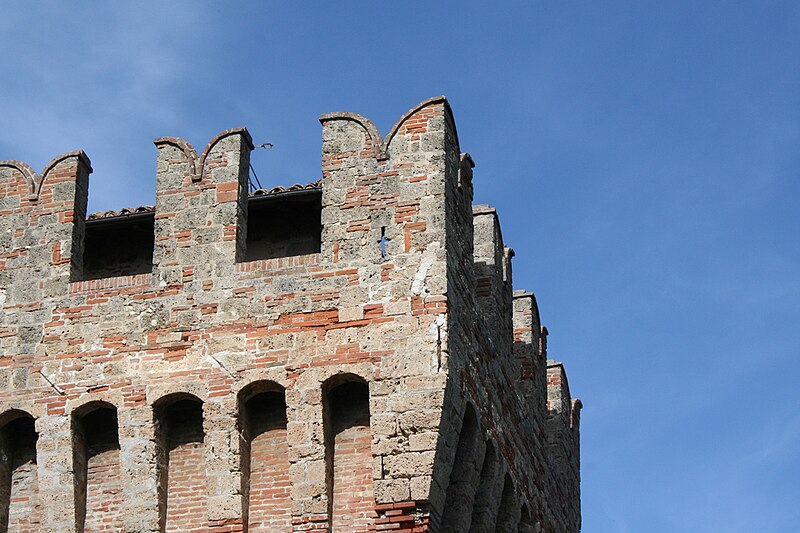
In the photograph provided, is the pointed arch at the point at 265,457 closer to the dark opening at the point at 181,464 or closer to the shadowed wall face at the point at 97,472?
the dark opening at the point at 181,464

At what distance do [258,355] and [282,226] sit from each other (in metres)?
2.71

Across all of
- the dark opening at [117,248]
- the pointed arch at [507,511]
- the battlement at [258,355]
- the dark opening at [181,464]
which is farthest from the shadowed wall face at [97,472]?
the pointed arch at [507,511]

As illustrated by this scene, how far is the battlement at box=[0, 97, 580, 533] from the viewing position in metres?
18.9

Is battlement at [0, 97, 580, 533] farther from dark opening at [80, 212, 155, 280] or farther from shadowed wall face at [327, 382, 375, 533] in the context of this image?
dark opening at [80, 212, 155, 280]

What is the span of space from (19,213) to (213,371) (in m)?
3.39

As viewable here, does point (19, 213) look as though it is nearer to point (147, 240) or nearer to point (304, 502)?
point (147, 240)

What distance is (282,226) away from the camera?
A: 2169 centimetres

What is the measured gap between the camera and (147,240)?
22109 mm

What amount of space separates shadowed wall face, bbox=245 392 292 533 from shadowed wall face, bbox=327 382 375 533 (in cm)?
49

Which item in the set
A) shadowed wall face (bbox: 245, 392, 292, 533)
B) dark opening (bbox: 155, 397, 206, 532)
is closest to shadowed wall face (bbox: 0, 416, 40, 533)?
dark opening (bbox: 155, 397, 206, 532)

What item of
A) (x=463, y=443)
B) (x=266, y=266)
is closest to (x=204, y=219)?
(x=266, y=266)

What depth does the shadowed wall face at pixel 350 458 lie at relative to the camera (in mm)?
18672

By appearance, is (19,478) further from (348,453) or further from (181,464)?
(348,453)

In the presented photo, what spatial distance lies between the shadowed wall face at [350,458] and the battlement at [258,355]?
2cm
